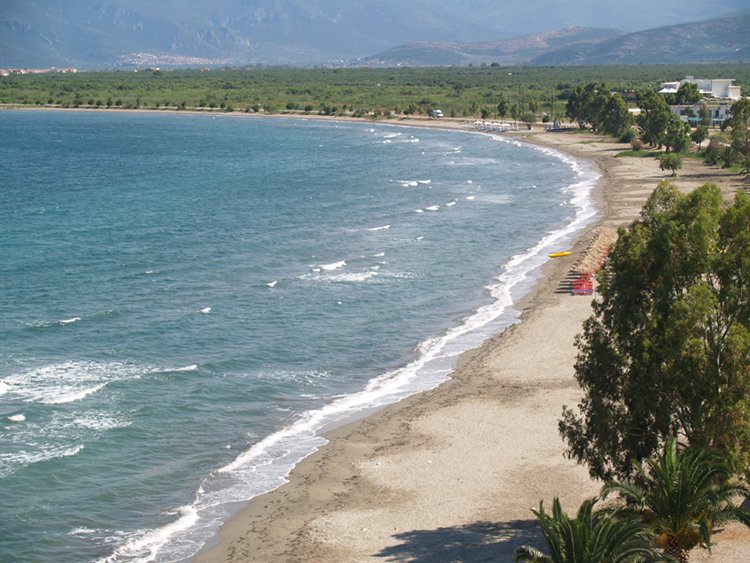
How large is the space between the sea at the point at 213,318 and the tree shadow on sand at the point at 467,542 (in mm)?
5258

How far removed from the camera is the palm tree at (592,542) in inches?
787

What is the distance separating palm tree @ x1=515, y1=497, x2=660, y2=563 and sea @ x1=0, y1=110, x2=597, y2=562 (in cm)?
991

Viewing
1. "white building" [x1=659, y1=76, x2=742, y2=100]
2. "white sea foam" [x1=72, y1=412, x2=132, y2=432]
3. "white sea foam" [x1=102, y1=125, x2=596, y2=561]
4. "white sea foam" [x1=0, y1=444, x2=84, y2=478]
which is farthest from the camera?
"white building" [x1=659, y1=76, x2=742, y2=100]

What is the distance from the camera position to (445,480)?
29141mm

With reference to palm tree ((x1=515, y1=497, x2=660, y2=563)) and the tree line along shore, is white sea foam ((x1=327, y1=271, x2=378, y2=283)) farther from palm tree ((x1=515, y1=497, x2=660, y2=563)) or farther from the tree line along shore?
palm tree ((x1=515, y1=497, x2=660, y2=563))

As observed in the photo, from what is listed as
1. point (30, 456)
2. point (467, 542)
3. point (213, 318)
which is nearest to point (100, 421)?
point (30, 456)

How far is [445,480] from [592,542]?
9.31m

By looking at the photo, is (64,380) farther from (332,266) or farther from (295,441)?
(332,266)

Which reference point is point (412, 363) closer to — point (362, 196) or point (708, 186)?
point (708, 186)

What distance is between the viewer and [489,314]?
1870 inches

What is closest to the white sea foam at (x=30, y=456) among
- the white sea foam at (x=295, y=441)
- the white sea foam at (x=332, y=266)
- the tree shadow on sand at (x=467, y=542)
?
the white sea foam at (x=295, y=441)

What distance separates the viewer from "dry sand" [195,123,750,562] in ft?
83.1

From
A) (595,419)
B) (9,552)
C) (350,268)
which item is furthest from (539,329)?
(9,552)

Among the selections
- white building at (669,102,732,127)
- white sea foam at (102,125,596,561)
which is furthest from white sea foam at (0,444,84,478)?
white building at (669,102,732,127)
